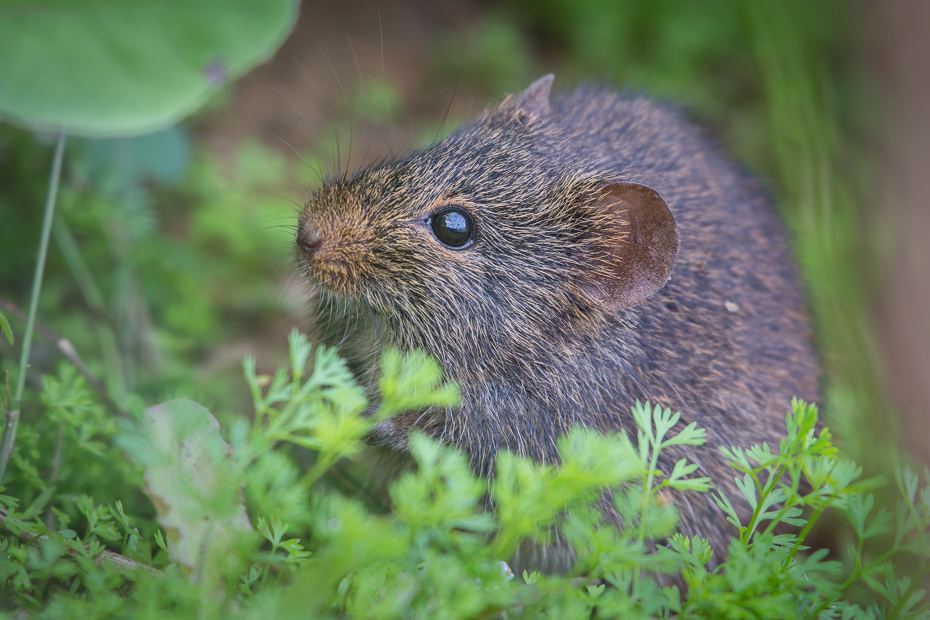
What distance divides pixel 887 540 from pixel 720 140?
2086mm

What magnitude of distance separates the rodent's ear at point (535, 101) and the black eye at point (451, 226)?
2.07 feet

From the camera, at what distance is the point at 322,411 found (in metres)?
1.50

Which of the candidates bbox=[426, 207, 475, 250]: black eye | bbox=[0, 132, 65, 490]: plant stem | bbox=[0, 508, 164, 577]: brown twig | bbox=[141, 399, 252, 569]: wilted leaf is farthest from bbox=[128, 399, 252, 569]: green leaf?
bbox=[426, 207, 475, 250]: black eye

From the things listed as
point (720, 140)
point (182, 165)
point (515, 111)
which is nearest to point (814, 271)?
point (720, 140)

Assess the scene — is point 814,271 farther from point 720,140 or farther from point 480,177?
point 480,177

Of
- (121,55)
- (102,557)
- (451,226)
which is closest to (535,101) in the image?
(451,226)

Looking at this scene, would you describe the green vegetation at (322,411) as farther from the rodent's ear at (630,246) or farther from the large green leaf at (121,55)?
the rodent's ear at (630,246)

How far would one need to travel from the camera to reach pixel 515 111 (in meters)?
2.94

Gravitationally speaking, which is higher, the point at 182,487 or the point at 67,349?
the point at 67,349

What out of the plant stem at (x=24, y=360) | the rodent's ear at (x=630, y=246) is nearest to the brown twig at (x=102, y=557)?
the plant stem at (x=24, y=360)

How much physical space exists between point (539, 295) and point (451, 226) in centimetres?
40

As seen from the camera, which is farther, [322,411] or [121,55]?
[121,55]

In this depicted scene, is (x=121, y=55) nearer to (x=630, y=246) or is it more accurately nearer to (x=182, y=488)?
(x=182, y=488)

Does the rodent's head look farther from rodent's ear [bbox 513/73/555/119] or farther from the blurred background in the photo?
the blurred background
